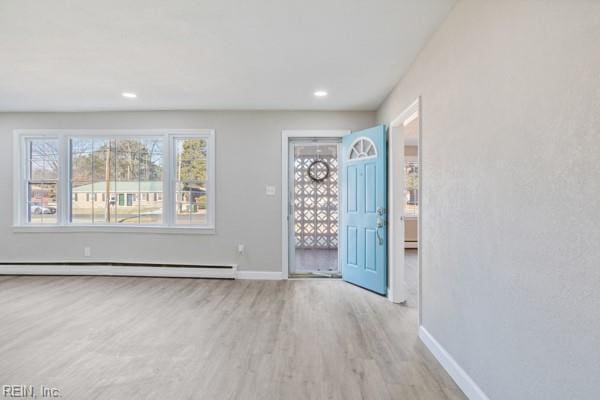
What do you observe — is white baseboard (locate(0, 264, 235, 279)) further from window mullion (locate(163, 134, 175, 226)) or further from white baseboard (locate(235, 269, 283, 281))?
white baseboard (locate(235, 269, 283, 281))

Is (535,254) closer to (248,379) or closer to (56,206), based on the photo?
(248,379)

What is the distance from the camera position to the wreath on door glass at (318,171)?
6617 millimetres

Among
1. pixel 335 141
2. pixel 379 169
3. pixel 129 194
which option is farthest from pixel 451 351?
pixel 129 194

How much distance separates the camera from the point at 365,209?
160 inches

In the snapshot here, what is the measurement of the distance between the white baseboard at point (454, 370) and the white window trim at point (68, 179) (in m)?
3.17

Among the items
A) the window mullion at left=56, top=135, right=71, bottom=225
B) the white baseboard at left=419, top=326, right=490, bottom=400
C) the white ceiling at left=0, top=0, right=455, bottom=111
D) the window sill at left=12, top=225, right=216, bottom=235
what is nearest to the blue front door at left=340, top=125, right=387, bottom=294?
the white ceiling at left=0, top=0, right=455, bottom=111

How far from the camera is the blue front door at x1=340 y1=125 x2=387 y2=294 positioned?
149 inches

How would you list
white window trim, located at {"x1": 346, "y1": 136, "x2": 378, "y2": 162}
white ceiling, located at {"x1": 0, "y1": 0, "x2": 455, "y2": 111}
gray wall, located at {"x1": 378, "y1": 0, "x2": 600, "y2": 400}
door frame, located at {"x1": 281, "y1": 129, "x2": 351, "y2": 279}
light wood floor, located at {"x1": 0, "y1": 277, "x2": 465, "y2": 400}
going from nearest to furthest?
gray wall, located at {"x1": 378, "y1": 0, "x2": 600, "y2": 400} < light wood floor, located at {"x1": 0, "y1": 277, "x2": 465, "y2": 400} < white ceiling, located at {"x1": 0, "y1": 0, "x2": 455, "y2": 111} < white window trim, located at {"x1": 346, "y1": 136, "x2": 378, "y2": 162} < door frame, located at {"x1": 281, "y1": 129, "x2": 351, "y2": 279}

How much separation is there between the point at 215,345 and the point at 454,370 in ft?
5.72

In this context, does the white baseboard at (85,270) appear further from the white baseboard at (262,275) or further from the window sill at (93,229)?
the white baseboard at (262,275)

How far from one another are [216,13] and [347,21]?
908 millimetres

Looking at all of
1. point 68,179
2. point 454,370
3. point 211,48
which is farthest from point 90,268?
point 454,370

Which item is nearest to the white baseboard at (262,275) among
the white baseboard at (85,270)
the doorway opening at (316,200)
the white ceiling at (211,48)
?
the white baseboard at (85,270)

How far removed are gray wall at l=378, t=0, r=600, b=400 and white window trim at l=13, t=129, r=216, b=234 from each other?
10.8 feet
